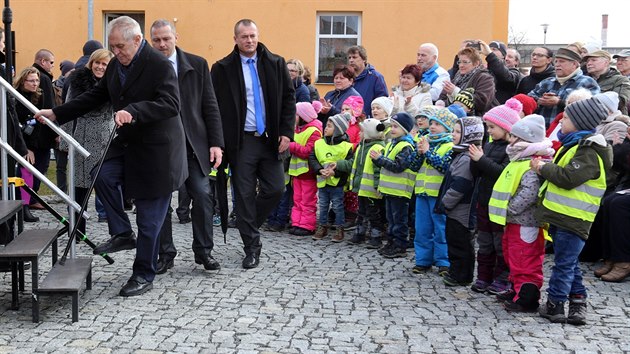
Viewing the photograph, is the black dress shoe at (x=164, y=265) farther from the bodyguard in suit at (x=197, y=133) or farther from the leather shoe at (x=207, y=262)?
the leather shoe at (x=207, y=262)

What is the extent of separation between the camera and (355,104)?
30.6 feet

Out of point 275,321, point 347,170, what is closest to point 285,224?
point 347,170

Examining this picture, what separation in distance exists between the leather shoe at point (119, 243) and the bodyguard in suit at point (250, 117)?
48.2 inches

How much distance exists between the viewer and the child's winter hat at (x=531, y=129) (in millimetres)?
5922

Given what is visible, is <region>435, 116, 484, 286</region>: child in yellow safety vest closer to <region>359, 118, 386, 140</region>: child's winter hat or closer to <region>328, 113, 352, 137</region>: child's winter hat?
<region>359, 118, 386, 140</region>: child's winter hat

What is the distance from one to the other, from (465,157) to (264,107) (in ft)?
6.37

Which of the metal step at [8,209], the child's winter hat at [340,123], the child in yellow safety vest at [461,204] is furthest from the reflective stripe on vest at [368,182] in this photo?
the metal step at [8,209]

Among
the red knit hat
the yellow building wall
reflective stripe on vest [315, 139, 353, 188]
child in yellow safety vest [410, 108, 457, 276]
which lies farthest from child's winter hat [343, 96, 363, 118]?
the yellow building wall

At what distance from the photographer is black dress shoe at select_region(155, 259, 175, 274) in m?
6.95

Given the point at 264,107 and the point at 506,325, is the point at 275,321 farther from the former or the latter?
the point at 264,107

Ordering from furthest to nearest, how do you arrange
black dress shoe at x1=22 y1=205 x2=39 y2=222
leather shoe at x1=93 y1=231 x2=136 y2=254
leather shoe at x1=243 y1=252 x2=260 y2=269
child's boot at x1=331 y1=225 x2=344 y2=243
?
black dress shoe at x1=22 y1=205 x2=39 y2=222 < child's boot at x1=331 y1=225 x2=344 y2=243 < leather shoe at x1=243 y1=252 x2=260 y2=269 < leather shoe at x1=93 y1=231 x2=136 y2=254

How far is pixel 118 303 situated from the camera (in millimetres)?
5906

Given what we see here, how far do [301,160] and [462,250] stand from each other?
9.86ft

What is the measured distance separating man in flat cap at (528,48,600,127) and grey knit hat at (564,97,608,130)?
2.51 meters
